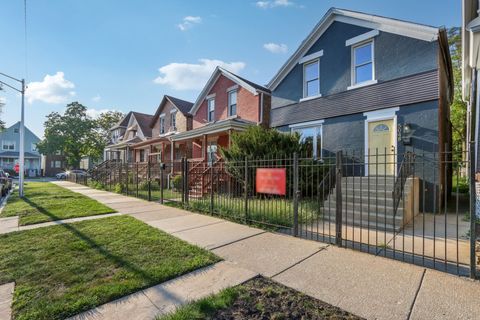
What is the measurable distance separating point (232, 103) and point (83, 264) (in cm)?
1465

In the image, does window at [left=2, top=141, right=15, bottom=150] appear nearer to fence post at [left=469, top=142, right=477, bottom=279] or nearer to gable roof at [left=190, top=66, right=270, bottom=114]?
gable roof at [left=190, top=66, right=270, bottom=114]

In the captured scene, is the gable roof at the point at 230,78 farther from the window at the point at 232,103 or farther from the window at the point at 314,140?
the window at the point at 314,140

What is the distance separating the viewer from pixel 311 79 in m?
12.4

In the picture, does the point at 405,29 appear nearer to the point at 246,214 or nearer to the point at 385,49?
the point at 385,49

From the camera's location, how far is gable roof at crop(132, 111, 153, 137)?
28.2 m

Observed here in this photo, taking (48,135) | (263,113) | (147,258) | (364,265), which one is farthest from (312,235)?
(48,135)

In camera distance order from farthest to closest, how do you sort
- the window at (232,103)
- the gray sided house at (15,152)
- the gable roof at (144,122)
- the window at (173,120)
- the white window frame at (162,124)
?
1. the gray sided house at (15,152)
2. the gable roof at (144,122)
3. the white window frame at (162,124)
4. the window at (173,120)
5. the window at (232,103)

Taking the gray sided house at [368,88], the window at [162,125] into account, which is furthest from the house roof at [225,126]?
the window at [162,125]

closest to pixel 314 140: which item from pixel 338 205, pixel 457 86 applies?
pixel 338 205

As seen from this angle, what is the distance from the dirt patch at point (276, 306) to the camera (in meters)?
2.76

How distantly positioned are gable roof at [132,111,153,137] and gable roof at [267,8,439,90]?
18712 millimetres

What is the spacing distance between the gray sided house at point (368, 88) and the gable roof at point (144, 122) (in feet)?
62.1

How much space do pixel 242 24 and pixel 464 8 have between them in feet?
24.5

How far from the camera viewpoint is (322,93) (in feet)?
38.5
